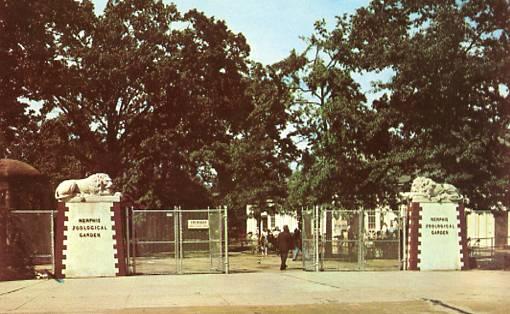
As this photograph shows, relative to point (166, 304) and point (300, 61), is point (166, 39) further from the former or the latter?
point (166, 304)

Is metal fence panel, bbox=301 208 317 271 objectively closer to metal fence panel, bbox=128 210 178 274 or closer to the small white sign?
the small white sign

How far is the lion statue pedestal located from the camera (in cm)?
2208

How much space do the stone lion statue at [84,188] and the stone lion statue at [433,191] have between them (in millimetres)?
9968

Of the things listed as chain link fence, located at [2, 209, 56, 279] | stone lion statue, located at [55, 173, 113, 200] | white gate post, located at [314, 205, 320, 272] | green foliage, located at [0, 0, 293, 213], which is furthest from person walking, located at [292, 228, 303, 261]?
chain link fence, located at [2, 209, 56, 279]

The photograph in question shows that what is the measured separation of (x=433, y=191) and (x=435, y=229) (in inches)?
49.8

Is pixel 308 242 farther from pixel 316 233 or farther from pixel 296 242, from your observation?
pixel 296 242

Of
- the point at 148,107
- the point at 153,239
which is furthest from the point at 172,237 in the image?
the point at 148,107

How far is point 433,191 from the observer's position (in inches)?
963

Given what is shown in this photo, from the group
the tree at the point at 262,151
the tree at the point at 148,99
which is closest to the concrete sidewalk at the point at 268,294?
the tree at the point at 262,151

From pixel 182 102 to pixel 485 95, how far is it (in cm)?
1965

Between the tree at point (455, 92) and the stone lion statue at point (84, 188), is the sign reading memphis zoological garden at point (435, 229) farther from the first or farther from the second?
the stone lion statue at point (84, 188)

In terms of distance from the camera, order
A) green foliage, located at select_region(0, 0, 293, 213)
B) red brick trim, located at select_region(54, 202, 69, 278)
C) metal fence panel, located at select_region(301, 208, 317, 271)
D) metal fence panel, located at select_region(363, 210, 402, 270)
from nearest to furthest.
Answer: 1. red brick trim, located at select_region(54, 202, 69, 278)
2. metal fence panel, located at select_region(301, 208, 317, 271)
3. metal fence panel, located at select_region(363, 210, 402, 270)
4. green foliage, located at select_region(0, 0, 293, 213)

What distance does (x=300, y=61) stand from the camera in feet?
108

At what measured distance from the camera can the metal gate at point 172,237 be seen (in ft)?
76.7
